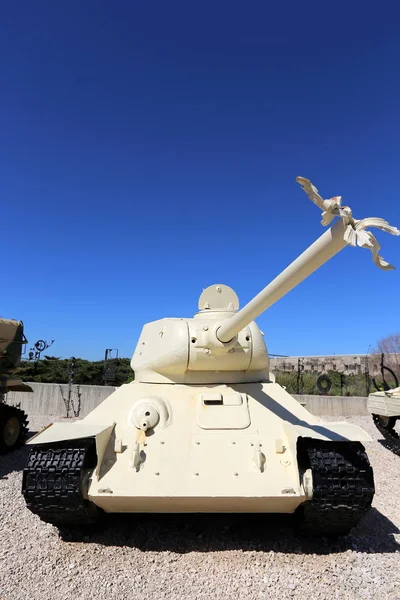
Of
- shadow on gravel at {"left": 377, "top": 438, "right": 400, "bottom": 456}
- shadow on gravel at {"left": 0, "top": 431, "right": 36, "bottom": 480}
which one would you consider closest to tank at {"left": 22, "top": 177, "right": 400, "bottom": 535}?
shadow on gravel at {"left": 0, "top": 431, "right": 36, "bottom": 480}

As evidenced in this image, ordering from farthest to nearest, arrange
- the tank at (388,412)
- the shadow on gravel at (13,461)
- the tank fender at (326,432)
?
the tank at (388,412), the shadow on gravel at (13,461), the tank fender at (326,432)

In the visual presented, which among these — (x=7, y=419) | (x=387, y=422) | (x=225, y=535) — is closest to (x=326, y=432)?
(x=225, y=535)

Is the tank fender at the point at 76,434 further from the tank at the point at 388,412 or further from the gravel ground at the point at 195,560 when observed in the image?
the tank at the point at 388,412

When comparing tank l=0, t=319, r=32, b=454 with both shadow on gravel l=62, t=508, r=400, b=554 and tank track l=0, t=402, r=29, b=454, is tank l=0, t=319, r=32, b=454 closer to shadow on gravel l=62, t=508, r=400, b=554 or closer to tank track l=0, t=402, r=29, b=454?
tank track l=0, t=402, r=29, b=454

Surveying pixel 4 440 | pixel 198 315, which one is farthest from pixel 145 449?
pixel 4 440

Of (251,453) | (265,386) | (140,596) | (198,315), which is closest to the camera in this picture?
(140,596)

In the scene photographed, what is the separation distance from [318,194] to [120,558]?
3.91 meters

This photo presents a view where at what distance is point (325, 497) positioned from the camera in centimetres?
412

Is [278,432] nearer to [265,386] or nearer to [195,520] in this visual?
[265,386]

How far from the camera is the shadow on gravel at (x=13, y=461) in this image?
26.3ft

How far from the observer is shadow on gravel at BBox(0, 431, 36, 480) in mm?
8031

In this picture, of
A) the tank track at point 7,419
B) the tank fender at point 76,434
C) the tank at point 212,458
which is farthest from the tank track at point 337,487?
the tank track at point 7,419

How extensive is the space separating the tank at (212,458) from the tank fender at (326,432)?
0.5 inches

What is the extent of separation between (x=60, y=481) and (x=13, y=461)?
18.2ft
